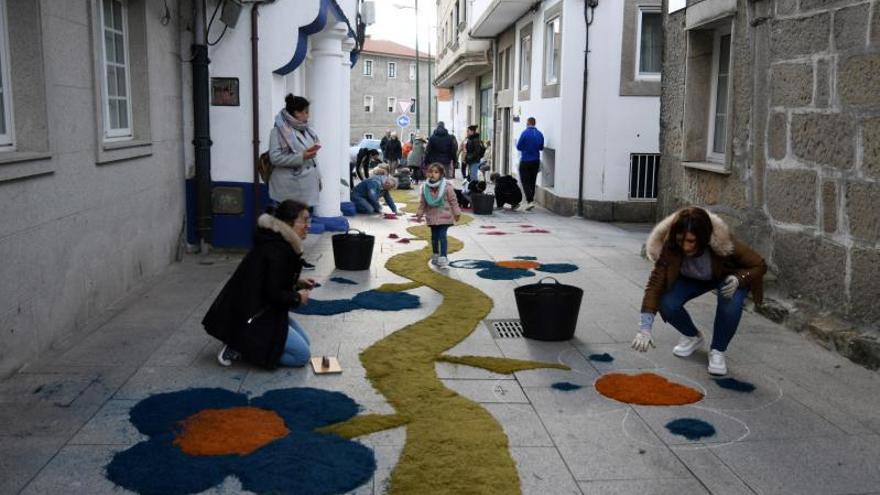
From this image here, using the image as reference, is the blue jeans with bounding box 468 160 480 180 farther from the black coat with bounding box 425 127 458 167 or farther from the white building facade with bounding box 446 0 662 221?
the white building facade with bounding box 446 0 662 221

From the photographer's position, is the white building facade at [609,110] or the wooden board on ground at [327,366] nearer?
the wooden board on ground at [327,366]

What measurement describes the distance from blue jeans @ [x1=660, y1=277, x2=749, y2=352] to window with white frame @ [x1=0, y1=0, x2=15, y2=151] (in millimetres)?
4745

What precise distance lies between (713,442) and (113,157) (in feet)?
18.2

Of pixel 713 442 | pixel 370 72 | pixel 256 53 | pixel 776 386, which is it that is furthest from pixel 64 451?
pixel 370 72

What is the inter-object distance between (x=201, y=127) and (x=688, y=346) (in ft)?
21.3

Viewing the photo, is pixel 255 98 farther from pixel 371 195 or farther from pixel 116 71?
pixel 371 195

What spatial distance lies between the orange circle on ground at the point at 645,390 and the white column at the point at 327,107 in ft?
26.9

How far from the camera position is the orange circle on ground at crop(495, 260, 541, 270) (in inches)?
402

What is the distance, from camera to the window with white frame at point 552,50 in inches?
682

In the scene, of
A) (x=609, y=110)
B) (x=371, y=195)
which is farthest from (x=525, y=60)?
(x=371, y=195)

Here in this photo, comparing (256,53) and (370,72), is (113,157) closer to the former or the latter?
(256,53)

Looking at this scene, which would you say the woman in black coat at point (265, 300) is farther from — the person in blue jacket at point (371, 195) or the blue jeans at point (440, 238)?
the person in blue jacket at point (371, 195)

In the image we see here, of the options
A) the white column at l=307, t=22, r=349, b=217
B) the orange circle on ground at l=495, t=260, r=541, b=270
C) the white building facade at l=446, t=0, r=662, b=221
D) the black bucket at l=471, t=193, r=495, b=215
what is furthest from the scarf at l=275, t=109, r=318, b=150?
the white building facade at l=446, t=0, r=662, b=221

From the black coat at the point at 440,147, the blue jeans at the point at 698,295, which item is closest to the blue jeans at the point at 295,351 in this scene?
the blue jeans at the point at 698,295
